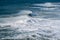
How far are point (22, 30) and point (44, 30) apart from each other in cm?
178

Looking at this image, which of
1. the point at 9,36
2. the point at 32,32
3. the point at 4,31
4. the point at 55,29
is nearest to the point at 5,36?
the point at 9,36

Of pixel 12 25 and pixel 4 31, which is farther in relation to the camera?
→ pixel 12 25

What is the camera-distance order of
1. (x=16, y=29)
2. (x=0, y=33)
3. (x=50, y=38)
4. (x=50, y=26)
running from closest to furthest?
(x=50, y=38) → (x=0, y=33) → (x=16, y=29) → (x=50, y=26)

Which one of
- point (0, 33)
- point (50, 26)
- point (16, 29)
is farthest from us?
point (50, 26)

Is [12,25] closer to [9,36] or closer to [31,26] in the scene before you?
[31,26]

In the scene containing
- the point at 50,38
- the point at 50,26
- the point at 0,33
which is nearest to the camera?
the point at 50,38

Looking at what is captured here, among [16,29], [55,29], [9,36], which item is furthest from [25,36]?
[55,29]

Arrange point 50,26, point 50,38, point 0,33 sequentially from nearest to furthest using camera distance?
1. point 50,38
2. point 0,33
3. point 50,26

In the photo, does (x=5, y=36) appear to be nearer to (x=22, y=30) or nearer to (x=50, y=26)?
(x=22, y=30)

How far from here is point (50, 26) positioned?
48.9ft

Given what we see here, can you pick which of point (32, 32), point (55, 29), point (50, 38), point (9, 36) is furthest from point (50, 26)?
point (9, 36)

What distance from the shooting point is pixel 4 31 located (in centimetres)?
1355

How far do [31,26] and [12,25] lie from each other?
1.76m

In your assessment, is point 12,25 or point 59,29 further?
point 12,25
